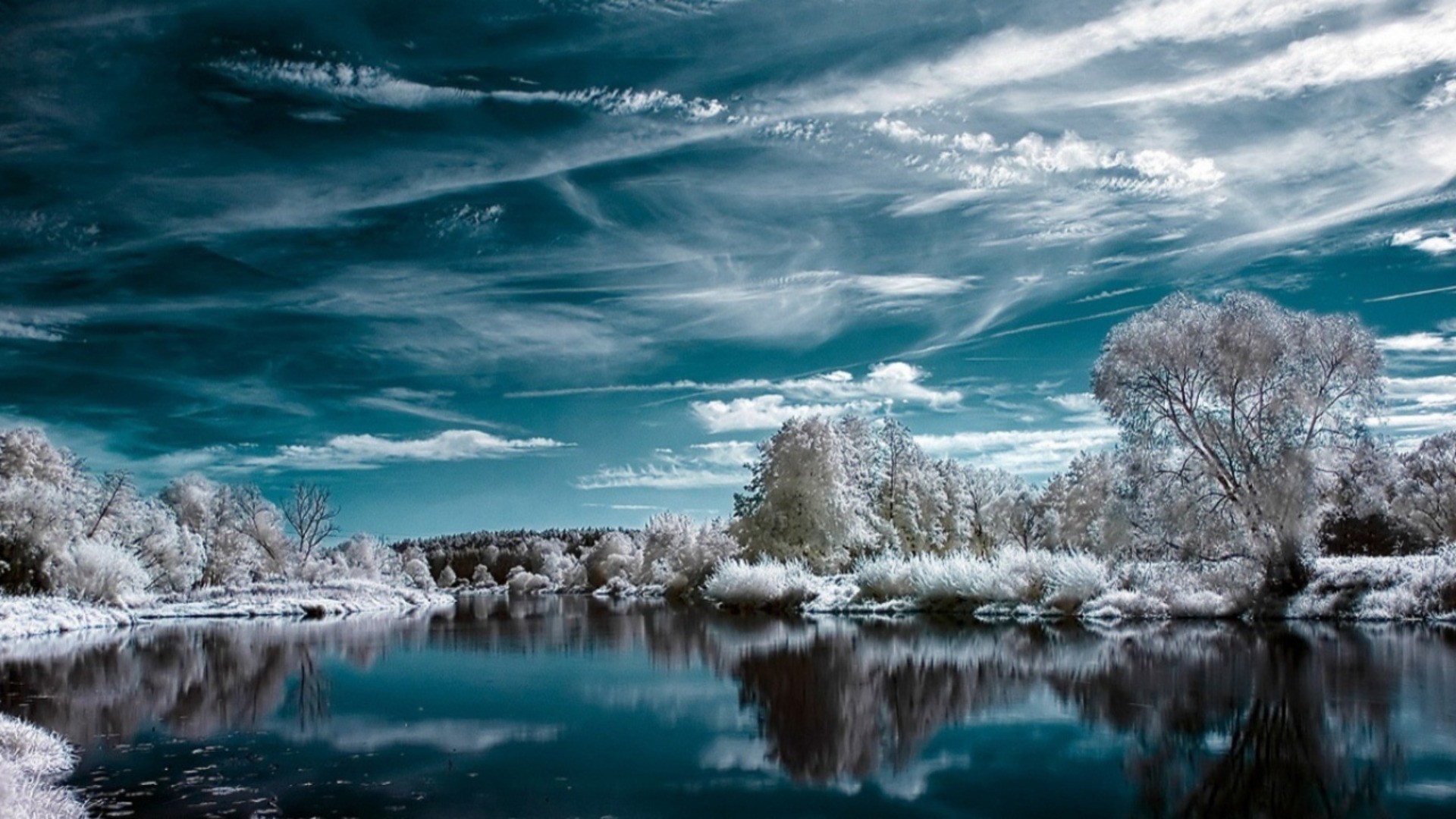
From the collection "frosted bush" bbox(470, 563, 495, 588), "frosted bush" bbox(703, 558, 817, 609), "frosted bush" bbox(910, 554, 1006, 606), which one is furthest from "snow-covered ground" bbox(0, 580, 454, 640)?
"frosted bush" bbox(470, 563, 495, 588)

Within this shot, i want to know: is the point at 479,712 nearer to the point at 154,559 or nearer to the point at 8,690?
the point at 8,690

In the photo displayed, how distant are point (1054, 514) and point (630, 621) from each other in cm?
A: 3513

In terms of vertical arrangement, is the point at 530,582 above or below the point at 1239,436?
below

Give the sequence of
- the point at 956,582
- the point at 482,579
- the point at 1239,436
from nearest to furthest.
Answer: the point at 1239,436, the point at 956,582, the point at 482,579

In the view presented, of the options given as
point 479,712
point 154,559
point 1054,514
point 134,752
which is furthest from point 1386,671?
point 154,559

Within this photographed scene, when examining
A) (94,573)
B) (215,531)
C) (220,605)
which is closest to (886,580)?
(94,573)

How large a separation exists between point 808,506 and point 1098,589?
730 inches

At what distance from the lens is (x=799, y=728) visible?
12039mm

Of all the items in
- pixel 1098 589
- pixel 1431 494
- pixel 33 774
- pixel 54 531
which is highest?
pixel 54 531

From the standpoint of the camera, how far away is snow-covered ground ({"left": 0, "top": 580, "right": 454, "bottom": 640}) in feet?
122

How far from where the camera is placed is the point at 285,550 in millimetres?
84250

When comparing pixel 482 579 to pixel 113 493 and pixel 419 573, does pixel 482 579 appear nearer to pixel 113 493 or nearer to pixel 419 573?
pixel 419 573

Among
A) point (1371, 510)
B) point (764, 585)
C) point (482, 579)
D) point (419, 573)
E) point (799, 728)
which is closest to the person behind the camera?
point (799, 728)

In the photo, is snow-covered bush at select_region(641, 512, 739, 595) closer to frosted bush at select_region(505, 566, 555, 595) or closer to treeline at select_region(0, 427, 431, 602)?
treeline at select_region(0, 427, 431, 602)
